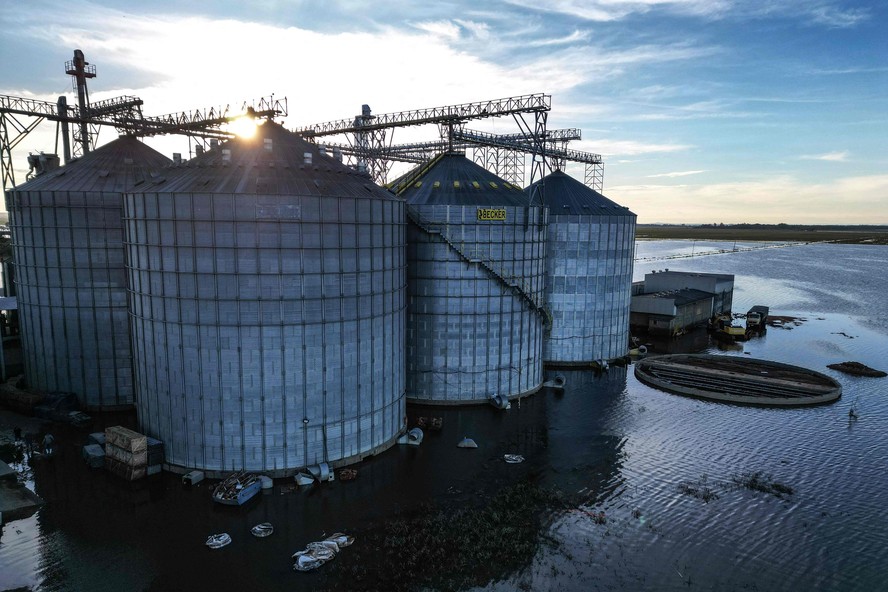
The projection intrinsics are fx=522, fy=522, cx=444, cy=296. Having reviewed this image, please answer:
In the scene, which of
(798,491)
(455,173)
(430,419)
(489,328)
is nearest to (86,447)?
(430,419)

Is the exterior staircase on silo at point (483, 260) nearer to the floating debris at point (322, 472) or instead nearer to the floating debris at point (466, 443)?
the floating debris at point (466, 443)

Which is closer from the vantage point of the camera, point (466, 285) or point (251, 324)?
point (251, 324)

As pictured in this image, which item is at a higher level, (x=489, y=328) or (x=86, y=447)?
(x=489, y=328)

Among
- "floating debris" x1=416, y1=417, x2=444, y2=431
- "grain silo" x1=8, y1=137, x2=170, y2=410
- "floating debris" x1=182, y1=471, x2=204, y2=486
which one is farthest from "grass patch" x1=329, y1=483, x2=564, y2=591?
"grain silo" x1=8, y1=137, x2=170, y2=410

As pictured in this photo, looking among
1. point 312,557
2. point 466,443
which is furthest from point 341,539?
point 466,443

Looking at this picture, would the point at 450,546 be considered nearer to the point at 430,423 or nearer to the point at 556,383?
the point at 430,423

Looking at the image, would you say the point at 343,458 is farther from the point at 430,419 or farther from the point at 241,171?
the point at 241,171

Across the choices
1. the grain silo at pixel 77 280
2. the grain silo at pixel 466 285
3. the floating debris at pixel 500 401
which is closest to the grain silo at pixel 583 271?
the grain silo at pixel 466 285

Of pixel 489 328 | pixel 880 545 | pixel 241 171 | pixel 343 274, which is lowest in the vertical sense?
pixel 880 545
